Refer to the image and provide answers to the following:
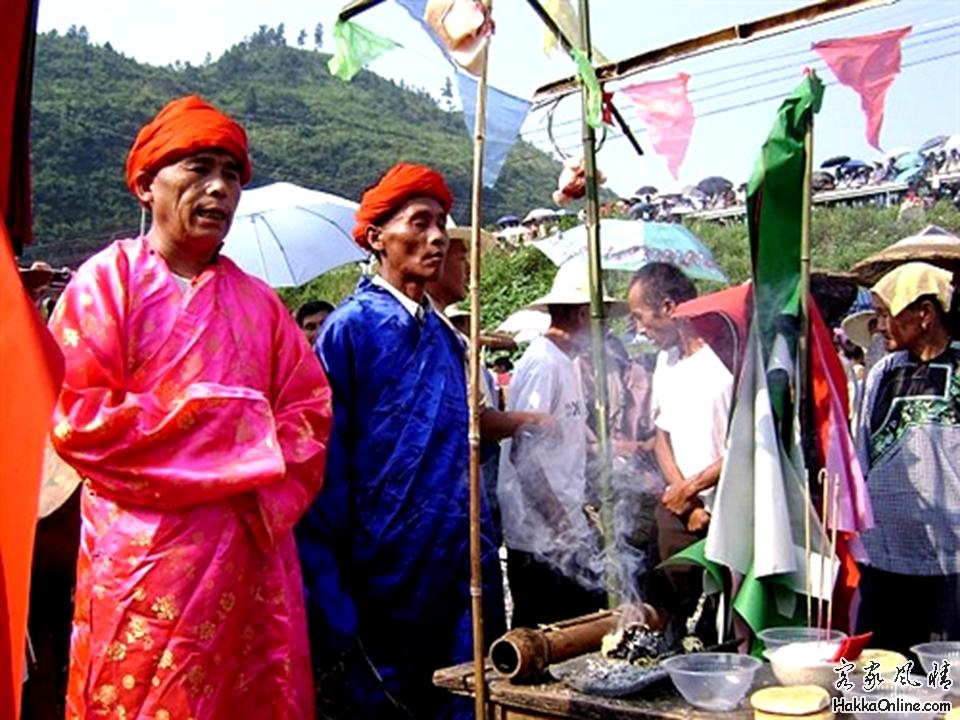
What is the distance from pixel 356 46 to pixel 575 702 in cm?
197

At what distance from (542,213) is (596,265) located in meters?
18.6

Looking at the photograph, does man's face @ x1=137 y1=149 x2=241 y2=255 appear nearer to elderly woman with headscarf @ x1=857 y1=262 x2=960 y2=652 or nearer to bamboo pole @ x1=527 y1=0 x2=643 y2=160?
bamboo pole @ x1=527 y1=0 x2=643 y2=160

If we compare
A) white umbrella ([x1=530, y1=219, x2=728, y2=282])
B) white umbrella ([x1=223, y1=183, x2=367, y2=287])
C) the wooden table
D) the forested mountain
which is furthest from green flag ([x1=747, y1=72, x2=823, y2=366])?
the forested mountain

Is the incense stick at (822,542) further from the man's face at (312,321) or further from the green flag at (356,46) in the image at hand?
the man's face at (312,321)

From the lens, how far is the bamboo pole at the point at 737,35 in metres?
3.06

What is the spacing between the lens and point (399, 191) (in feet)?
12.1

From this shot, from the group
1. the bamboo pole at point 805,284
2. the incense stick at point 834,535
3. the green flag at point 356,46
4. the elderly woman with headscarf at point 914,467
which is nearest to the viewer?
the incense stick at point 834,535

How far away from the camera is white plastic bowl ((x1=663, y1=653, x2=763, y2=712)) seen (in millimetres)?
2627

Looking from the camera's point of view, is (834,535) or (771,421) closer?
(834,535)

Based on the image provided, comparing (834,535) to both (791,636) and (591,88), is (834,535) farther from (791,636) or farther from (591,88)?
(591,88)

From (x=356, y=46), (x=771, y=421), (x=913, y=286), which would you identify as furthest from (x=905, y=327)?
(x=356, y=46)

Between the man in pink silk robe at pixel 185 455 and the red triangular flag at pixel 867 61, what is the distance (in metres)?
1.84

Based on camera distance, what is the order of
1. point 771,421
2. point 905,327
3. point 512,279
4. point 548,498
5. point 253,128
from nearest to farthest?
point 771,421, point 905,327, point 548,498, point 512,279, point 253,128

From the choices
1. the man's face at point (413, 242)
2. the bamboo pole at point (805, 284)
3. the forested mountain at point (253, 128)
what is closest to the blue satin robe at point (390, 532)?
the man's face at point (413, 242)
